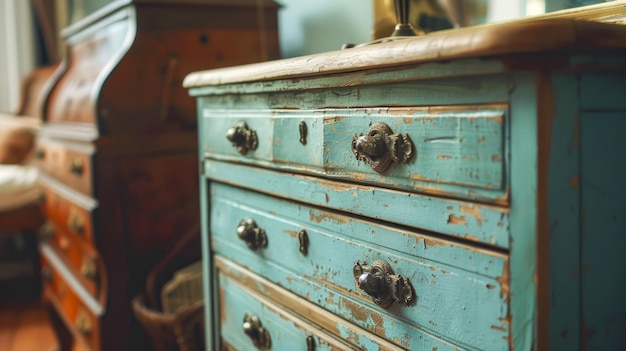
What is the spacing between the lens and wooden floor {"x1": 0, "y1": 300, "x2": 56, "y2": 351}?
2.54 meters

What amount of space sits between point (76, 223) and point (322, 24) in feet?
3.43

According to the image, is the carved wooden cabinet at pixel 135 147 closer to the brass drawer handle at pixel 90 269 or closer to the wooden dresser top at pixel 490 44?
the brass drawer handle at pixel 90 269

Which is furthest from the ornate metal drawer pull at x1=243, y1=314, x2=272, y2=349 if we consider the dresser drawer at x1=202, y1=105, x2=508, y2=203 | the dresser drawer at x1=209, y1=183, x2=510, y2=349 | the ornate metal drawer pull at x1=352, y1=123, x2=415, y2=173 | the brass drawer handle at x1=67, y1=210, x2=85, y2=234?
the brass drawer handle at x1=67, y1=210, x2=85, y2=234

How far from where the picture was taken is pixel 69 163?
1.91 metres

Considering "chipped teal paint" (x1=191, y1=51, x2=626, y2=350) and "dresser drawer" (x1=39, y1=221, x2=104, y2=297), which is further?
"dresser drawer" (x1=39, y1=221, x2=104, y2=297)

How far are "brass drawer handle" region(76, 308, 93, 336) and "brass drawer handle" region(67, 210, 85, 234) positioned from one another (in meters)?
0.28

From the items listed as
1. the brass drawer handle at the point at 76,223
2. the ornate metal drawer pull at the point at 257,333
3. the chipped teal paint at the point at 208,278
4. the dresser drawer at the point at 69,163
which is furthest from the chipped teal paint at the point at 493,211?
the brass drawer handle at the point at 76,223

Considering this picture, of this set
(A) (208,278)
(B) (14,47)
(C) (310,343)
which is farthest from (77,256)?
(B) (14,47)

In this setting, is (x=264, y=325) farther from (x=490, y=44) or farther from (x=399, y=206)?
(x=490, y=44)

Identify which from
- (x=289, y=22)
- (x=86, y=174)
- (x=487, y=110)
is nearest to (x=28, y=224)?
(x=86, y=174)

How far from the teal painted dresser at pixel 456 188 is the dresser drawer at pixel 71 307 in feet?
3.42

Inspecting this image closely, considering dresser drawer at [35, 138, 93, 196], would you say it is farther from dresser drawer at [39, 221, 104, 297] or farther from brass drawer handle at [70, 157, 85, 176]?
dresser drawer at [39, 221, 104, 297]

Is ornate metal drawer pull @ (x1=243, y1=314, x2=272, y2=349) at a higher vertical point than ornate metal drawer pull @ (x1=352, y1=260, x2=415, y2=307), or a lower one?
lower

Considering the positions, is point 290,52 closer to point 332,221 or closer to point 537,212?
point 332,221
